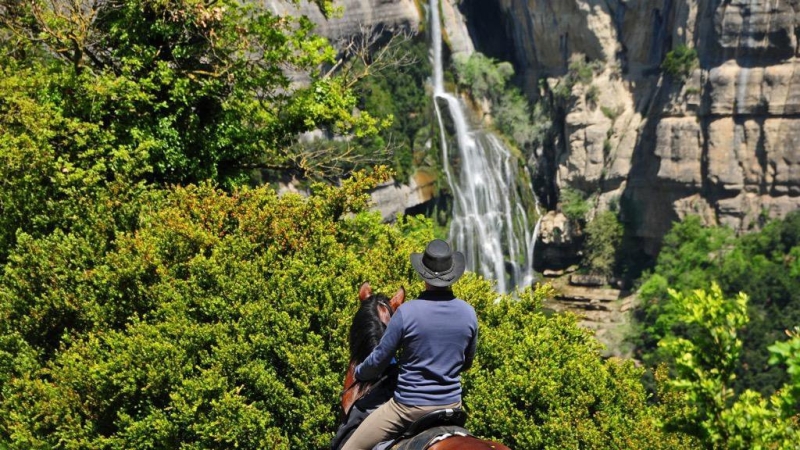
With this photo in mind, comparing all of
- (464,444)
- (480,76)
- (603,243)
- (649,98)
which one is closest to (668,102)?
(649,98)

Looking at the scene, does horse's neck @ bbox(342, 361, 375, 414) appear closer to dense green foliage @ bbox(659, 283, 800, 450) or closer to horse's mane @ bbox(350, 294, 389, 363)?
horse's mane @ bbox(350, 294, 389, 363)

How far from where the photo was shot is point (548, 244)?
196 feet

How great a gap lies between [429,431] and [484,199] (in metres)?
50.3

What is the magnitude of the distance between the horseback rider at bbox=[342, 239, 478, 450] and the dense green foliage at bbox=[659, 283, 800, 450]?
156 cm

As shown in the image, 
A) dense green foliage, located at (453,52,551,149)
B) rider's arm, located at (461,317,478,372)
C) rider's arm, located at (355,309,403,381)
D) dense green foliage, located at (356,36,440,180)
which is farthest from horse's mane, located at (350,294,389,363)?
dense green foliage, located at (453,52,551,149)

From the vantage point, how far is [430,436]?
19.0 ft

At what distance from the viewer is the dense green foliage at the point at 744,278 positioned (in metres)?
42.2

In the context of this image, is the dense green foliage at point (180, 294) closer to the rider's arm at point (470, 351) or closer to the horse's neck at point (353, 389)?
→ the horse's neck at point (353, 389)

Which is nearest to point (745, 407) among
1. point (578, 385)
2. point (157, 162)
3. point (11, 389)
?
point (578, 385)

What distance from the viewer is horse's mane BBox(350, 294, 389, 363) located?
6.53 m

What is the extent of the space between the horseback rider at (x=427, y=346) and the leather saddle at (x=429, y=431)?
52 millimetres

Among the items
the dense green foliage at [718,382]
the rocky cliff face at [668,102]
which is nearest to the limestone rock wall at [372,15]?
the rocky cliff face at [668,102]

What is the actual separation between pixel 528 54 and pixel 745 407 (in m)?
61.9

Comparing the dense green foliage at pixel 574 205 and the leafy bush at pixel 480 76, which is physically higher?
the leafy bush at pixel 480 76
